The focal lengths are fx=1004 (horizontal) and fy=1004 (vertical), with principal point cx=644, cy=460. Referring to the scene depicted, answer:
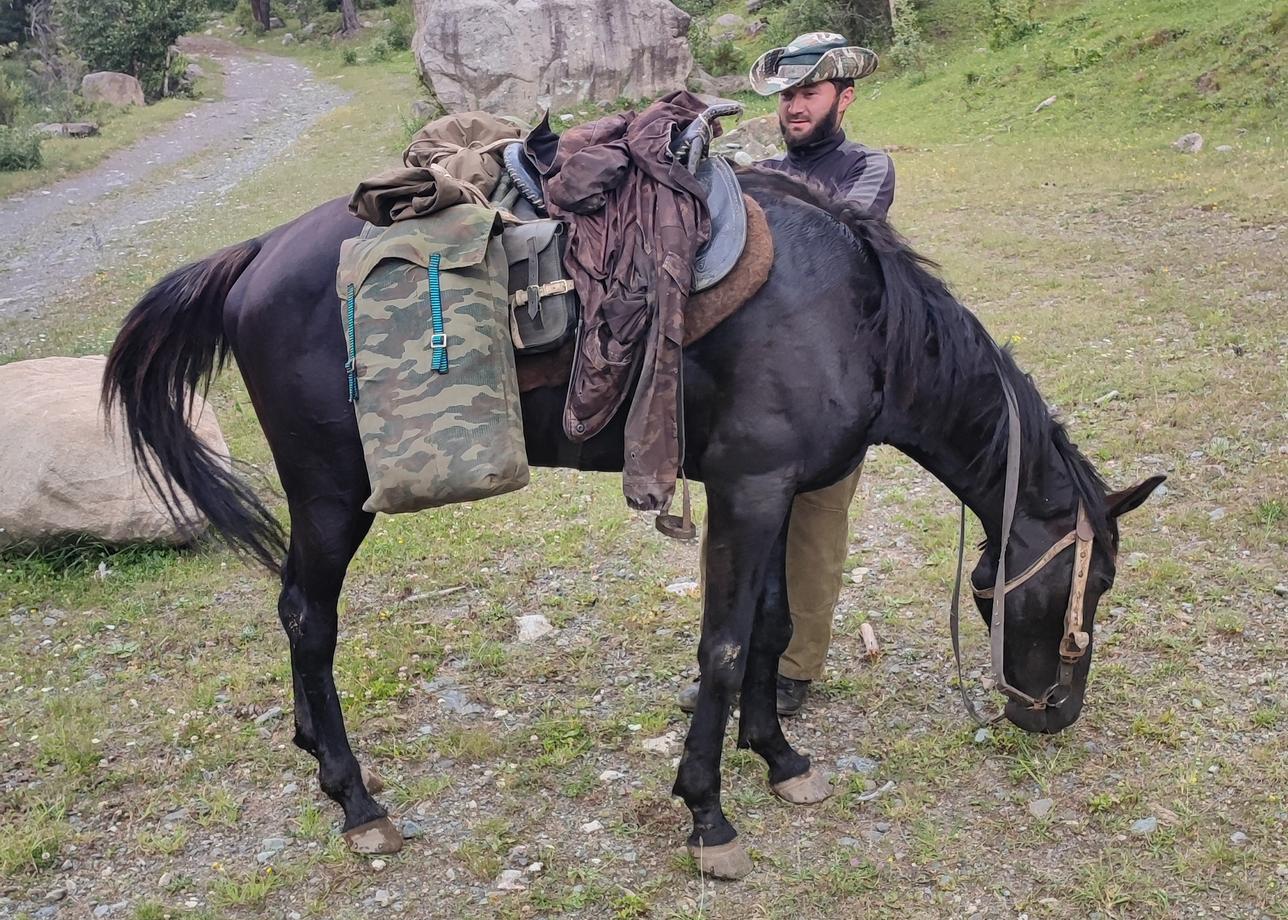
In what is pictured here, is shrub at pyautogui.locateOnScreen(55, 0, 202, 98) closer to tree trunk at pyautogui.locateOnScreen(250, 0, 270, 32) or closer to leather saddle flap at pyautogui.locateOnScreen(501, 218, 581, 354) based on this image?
tree trunk at pyautogui.locateOnScreen(250, 0, 270, 32)

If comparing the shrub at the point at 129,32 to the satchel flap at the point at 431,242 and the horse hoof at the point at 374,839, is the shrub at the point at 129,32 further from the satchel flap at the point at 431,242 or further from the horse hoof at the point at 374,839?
the horse hoof at the point at 374,839

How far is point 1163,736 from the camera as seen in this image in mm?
3594

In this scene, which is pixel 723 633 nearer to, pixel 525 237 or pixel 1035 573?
pixel 1035 573

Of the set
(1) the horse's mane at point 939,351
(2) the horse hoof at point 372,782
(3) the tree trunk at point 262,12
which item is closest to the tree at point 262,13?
(3) the tree trunk at point 262,12

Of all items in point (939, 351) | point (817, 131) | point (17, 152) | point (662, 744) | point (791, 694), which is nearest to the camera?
point (939, 351)

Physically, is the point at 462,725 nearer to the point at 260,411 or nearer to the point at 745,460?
the point at 260,411

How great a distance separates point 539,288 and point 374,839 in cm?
192

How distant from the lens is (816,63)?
3.56 metres

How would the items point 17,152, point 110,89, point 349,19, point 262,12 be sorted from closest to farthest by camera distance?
point 17,152 < point 110,89 < point 349,19 < point 262,12

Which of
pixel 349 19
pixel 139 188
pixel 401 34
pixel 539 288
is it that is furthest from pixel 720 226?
pixel 349 19

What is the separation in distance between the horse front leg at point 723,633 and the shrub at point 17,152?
1840 centimetres

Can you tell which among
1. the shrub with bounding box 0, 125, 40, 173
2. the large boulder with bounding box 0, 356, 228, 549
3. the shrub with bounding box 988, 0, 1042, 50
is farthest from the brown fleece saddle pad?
the shrub with bounding box 0, 125, 40, 173

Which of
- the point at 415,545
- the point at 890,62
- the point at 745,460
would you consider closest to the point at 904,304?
the point at 745,460

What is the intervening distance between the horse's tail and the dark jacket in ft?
6.59
